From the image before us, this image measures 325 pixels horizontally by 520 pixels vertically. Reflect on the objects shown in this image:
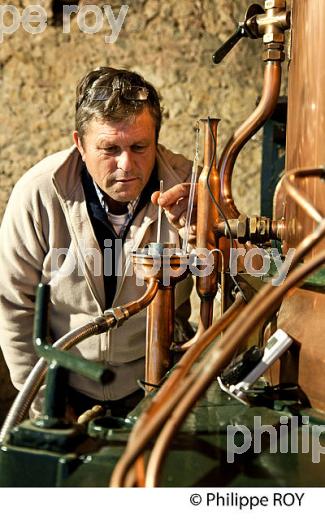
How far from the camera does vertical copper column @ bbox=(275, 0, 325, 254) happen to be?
1022 millimetres

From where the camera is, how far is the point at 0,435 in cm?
92

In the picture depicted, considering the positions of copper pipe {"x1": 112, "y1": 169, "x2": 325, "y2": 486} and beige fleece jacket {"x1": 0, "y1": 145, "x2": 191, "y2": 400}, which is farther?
beige fleece jacket {"x1": 0, "y1": 145, "x2": 191, "y2": 400}

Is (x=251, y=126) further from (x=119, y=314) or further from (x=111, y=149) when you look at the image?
(x=111, y=149)

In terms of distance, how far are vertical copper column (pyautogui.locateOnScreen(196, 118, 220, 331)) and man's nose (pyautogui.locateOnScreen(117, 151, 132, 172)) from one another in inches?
22.0

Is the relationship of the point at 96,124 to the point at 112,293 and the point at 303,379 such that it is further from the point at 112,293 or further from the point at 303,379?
the point at 303,379

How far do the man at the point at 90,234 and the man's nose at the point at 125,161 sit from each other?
4 cm

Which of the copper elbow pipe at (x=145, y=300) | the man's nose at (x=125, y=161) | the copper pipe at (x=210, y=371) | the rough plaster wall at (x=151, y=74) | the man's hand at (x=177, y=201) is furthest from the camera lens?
the rough plaster wall at (x=151, y=74)

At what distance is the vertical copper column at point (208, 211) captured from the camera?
3.93 feet

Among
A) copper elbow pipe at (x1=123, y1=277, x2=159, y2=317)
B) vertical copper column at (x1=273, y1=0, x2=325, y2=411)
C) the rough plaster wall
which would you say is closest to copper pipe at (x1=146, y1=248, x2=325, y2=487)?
vertical copper column at (x1=273, y1=0, x2=325, y2=411)

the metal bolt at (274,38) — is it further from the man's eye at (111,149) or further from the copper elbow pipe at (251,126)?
the man's eye at (111,149)

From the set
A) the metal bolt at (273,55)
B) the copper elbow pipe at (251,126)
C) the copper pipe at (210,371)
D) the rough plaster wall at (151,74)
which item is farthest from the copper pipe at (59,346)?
the rough plaster wall at (151,74)

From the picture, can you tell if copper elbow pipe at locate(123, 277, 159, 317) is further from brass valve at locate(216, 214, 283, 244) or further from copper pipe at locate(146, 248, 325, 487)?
copper pipe at locate(146, 248, 325, 487)

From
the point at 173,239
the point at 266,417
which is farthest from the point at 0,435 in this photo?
the point at 173,239

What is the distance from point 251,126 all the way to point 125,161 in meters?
0.56
